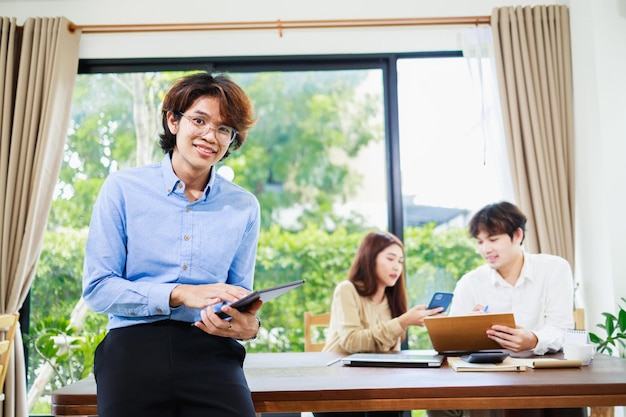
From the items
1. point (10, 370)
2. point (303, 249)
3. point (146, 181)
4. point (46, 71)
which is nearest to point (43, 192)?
point (46, 71)

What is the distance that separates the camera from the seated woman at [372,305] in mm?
2699

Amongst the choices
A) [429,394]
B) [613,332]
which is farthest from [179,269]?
[613,332]

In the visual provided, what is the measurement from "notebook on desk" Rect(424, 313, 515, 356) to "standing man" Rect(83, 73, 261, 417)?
31.3 inches

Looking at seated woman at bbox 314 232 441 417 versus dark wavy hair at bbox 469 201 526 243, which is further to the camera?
dark wavy hair at bbox 469 201 526 243

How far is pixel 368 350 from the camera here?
8.89ft

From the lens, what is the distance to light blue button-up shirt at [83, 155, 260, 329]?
1538 millimetres

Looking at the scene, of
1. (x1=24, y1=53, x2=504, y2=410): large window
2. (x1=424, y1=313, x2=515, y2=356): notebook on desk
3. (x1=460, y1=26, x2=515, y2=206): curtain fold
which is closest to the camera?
(x1=424, y1=313, x2=515, y2=356): notebook on desk

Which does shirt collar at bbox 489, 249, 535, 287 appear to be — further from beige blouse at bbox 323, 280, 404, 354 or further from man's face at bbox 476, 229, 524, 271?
beige blouse at bbox 323, 280, 404, 354

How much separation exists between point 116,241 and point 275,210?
4.33 m

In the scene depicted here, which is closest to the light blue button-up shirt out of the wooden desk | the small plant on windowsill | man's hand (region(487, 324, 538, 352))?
the wooden desk

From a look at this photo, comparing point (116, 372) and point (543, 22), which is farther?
point (543, 22)

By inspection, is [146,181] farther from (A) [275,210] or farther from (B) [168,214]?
(A) [275,210]

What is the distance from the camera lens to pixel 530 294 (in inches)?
108

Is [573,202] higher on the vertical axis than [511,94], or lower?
lower
